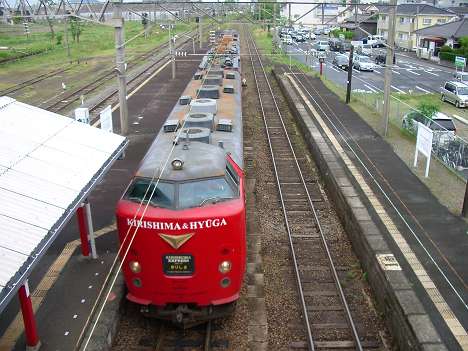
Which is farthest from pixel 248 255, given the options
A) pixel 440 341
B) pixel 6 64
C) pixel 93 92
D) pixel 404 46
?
pixel 404 46

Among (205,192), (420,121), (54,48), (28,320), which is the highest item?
(54,48)

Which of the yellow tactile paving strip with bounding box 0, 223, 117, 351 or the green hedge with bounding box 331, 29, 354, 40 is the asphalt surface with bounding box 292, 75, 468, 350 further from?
the green hedge with bounding box 331, 29, 354, 40

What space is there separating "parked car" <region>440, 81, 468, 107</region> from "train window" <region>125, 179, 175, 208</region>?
2551cm

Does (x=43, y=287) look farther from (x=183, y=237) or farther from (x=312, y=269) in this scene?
(x=312, y=269)

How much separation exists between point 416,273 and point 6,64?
145 feet

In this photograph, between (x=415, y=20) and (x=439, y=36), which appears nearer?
(x=439, y=36)

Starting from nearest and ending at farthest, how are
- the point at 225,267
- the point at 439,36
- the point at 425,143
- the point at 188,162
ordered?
1. the point at 225,267
2. the point at 188,162
3. the point at 425,143
4. the point at 439,36

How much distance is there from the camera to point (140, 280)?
7359 millimetres

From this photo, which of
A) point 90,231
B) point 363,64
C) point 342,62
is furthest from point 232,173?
point 342,62

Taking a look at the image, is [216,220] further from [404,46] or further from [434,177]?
[404,46]

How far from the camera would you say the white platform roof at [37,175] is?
19.4 ft

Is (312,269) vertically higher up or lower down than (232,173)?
lower down

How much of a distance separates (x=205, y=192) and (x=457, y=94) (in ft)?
84.4

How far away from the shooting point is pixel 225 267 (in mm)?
7316
